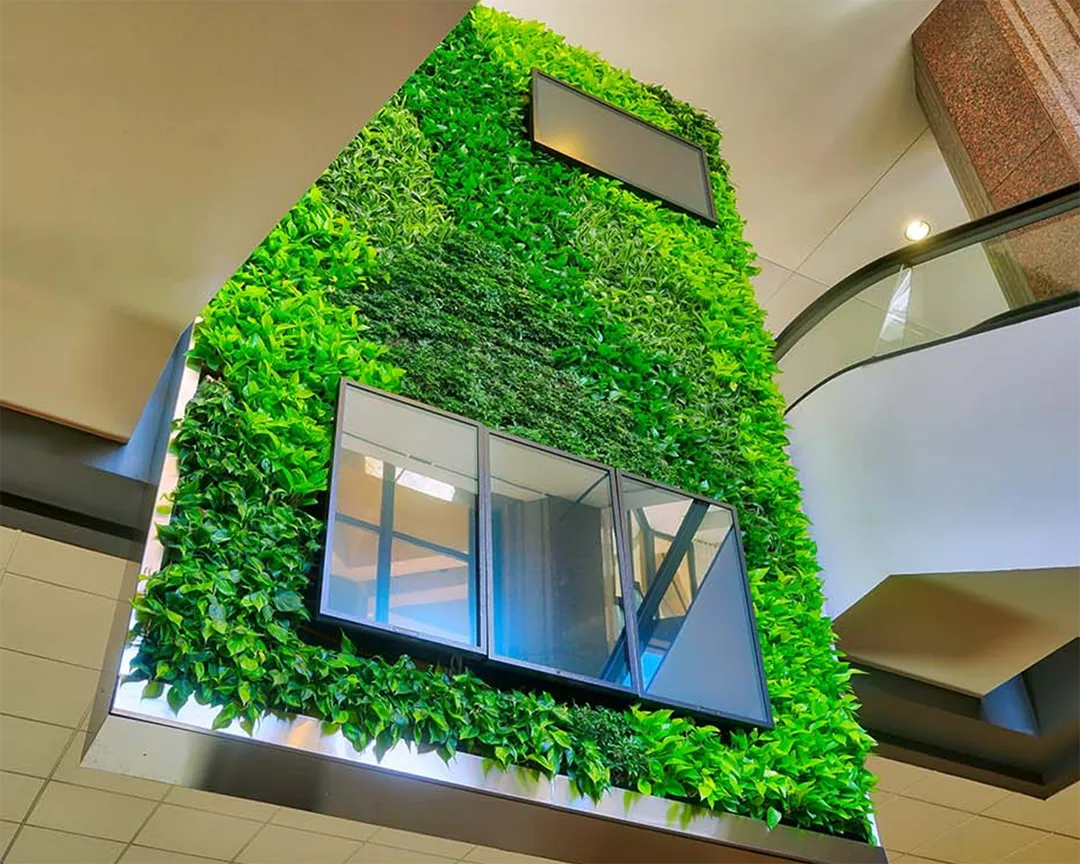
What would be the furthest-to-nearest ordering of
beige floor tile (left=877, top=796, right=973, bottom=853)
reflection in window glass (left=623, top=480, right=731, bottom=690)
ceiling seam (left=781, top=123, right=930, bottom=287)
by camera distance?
ceiling seam (left=781, top=123, right=930, bottom=287) → beige floor tile (left=877, top=796, right=973, bottom=853) → reflection in window glass (left=623, top=480, right=731, bottom=690)

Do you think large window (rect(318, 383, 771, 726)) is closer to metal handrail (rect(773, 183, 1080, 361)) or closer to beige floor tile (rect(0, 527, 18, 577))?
beige floor tile (rect(0, 527, 18, 577))

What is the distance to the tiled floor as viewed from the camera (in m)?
4.12

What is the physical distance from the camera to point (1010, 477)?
4668mm

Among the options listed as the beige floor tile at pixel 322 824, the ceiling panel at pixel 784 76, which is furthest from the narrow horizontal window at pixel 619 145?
the beige floor tile at pixel 322 824

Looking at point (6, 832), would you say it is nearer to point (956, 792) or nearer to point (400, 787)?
point (400, 787)

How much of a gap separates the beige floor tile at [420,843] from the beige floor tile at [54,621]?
5.38 ft

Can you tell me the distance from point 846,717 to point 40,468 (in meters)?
3.32

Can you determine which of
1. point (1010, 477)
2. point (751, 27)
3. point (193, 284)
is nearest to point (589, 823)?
point (193, 284)

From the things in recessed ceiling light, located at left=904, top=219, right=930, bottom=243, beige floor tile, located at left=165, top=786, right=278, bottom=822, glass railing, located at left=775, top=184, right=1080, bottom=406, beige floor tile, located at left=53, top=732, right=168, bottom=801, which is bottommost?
beige floor tile, located at left=165, top=786, right=278, bottom=822

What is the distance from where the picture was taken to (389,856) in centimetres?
519

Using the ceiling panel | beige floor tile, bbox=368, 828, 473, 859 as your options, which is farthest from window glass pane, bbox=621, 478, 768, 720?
the ceiling panel

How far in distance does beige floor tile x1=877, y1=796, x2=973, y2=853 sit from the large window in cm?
264

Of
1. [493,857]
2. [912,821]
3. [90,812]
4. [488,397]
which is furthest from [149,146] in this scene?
[912,821]

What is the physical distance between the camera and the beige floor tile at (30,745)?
457 cm
